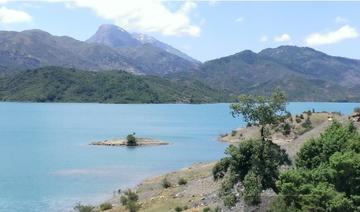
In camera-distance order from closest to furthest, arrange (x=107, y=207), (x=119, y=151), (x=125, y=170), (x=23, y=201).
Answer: (x=107, y=207)
(x=23, y=201)
(x=125, y=170)
(x=119, y=151)

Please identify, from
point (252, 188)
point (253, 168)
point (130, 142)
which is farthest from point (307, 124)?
point (252, 188)

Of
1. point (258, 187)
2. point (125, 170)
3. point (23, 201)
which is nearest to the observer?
point (258, 187)

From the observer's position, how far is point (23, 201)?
67750mm

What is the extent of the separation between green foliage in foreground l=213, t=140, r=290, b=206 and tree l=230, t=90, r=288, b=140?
148 cm

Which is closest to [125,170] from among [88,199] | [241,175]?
[88,199]

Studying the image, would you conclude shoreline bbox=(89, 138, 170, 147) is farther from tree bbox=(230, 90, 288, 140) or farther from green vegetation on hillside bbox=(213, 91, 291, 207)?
tree bbox=(230, 90, 288, 140)

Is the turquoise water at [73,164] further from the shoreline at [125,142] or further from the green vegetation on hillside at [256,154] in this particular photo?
the green vegetation on hillside at [256,154]

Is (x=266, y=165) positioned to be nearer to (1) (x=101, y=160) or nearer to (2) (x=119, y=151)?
(1) (x=101, y=160)


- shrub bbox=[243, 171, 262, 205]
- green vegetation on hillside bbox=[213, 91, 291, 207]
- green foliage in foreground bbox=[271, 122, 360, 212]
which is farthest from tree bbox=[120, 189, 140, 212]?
green foliage in foreground bbox=[271, 122, 360, 212]

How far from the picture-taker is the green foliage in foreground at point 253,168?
38.1m

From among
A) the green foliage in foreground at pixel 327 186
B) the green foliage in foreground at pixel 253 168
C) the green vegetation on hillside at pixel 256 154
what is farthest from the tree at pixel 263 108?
the green foliage in foreground at pixel 327 186

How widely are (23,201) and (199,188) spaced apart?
2175 centimetres

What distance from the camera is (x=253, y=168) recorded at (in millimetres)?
38688

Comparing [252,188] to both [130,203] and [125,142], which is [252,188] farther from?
[125,142]
